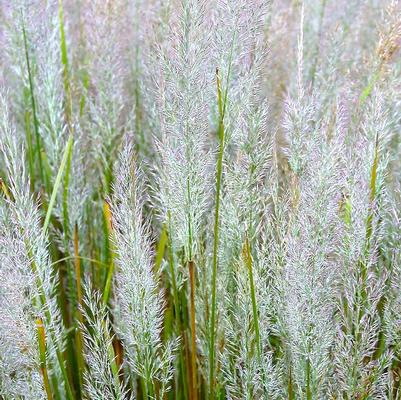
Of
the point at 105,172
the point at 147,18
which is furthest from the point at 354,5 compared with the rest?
the point at 105,172

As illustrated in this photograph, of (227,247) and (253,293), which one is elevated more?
(227,247)

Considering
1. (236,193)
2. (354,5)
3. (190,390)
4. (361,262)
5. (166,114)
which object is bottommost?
(190,390)

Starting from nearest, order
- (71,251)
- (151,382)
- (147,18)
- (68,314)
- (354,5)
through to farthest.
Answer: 1. (151,382)
2. (71,251)
3. (68,314)
4. (147,18)
5. (354,5)

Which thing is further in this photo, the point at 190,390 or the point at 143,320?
the point at 190,390

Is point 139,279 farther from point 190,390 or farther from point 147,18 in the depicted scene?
point 147,18

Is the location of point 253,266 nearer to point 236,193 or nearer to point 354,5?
point 236,193

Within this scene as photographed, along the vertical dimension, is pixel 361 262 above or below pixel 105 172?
below

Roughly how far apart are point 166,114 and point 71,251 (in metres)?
0.72

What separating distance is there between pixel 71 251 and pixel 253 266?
663 mm

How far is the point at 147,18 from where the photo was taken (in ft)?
7.62

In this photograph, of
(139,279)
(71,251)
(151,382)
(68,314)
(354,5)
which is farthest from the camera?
(354,5)

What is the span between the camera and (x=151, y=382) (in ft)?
4.66

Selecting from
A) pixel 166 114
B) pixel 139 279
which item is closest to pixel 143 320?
pixel 139 279

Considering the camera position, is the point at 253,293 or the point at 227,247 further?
the point at 227,247
